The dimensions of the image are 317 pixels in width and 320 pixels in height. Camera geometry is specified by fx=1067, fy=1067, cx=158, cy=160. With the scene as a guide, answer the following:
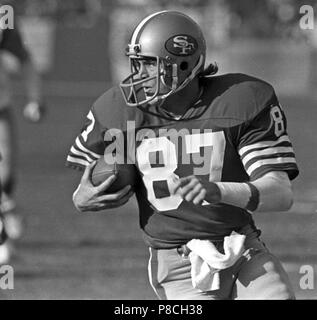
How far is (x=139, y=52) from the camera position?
3.93m

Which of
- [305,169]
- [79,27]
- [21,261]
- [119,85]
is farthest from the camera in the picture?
[79,27]

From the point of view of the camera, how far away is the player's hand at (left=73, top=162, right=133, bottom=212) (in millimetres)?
3797

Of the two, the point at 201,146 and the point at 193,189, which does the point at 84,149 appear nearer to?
the point at 201,146

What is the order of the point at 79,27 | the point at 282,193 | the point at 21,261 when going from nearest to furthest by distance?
1. the point at 282,193
2. the point at 21,261
3. the point at 79,27

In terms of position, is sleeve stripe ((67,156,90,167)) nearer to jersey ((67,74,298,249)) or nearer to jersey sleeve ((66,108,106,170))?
jersey sleeve ((66,108,106,170))

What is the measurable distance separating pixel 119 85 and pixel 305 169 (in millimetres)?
9053

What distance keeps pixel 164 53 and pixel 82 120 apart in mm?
15677

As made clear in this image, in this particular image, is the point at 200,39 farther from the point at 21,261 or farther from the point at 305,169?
the point at 305,169

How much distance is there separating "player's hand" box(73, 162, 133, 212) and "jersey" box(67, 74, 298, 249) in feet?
0.40

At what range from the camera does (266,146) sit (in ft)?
12.4

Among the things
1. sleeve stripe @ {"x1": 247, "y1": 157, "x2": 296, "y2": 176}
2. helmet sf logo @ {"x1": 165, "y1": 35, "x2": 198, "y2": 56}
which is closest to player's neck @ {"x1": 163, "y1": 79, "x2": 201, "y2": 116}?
helmet sf logo @ {"x1": 165, "y1": 35, "x2": 198, "y2": 56}

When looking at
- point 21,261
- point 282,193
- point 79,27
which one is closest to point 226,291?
point 282,193

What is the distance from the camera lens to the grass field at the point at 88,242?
6117mm

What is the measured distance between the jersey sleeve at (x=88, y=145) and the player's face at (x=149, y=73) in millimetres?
227
